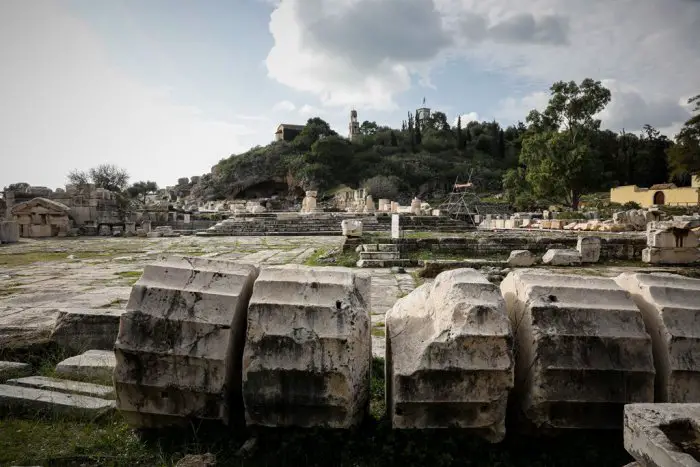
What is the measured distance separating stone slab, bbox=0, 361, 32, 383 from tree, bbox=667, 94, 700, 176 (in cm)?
4137

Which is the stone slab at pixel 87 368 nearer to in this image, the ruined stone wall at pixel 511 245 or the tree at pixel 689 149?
the ruined stone wall at pixel 511 245

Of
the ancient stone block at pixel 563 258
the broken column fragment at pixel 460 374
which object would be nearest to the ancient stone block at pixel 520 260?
the ancient stone block at pixel 563 258

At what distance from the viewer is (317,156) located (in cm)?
6894

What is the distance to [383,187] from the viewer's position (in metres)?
61.8

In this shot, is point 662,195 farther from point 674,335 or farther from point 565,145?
point 674,335

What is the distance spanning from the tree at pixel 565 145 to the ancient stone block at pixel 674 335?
34107 mm

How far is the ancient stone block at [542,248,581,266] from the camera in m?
9.34

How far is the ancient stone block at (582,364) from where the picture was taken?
79.1 inches

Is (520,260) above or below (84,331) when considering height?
below

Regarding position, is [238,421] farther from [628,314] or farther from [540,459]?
[628,314]

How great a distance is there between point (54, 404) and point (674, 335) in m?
3.32

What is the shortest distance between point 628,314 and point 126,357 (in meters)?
2.51

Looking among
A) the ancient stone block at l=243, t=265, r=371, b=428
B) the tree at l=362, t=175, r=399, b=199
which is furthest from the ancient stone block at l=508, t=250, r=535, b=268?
the tree at l=362, t=175, r=399, b=199

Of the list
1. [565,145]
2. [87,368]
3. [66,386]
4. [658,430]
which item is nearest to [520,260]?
[658,430]
